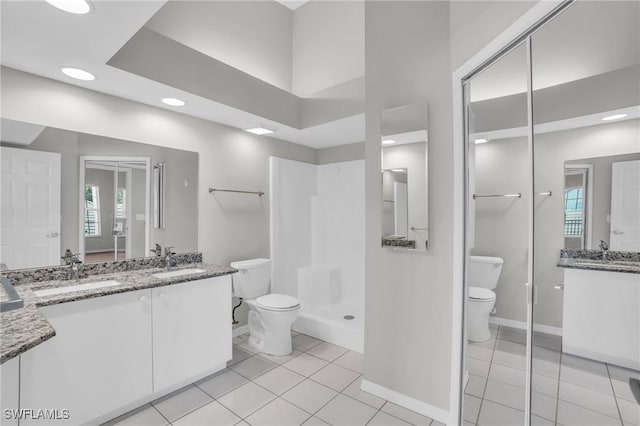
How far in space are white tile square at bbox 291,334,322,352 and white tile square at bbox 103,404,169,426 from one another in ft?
4.31

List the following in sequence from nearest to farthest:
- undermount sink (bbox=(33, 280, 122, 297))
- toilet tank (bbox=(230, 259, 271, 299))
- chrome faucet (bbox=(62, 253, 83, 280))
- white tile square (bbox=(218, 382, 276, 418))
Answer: undermount sink (bbox=(33, 280, 122, 297)), white tile square (bbox=(218, 382, 276, 418)), chrome faucet (bbox=(62, 253, 83, 280)), toilet tank (bbox=(230, 259, 271, 299))

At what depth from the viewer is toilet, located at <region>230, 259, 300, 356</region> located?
112 inches

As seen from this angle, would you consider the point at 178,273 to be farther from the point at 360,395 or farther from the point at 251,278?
the point at 360,395

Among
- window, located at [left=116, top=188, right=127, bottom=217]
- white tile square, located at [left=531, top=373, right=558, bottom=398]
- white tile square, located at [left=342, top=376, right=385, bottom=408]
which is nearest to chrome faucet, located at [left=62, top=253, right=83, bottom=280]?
window, located at [left=116, top=188, right=127, bottom=217]

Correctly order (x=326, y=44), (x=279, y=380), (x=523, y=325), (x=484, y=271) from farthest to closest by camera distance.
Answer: (x=326, y=44) < (x=279, y=380) < (x=484, y=271) < (x=523, y=325)

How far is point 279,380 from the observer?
246cm

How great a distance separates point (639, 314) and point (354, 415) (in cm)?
170

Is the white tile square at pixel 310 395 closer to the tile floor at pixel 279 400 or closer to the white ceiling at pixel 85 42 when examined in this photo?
the tile floor at pixel 279 400

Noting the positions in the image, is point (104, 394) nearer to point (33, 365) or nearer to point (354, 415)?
point (33, 365)

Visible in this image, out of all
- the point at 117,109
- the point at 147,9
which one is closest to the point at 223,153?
the point at 117,109

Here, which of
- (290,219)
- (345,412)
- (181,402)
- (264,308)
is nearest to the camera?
(345,412)

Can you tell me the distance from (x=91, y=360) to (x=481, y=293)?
2.26 m

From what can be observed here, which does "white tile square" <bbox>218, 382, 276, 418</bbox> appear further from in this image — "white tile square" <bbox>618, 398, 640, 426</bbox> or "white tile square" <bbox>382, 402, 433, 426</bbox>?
"white tile square" <bbox>618, 398, 640, 426</bbox>

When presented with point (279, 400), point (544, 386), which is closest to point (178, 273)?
point (279, 400)
